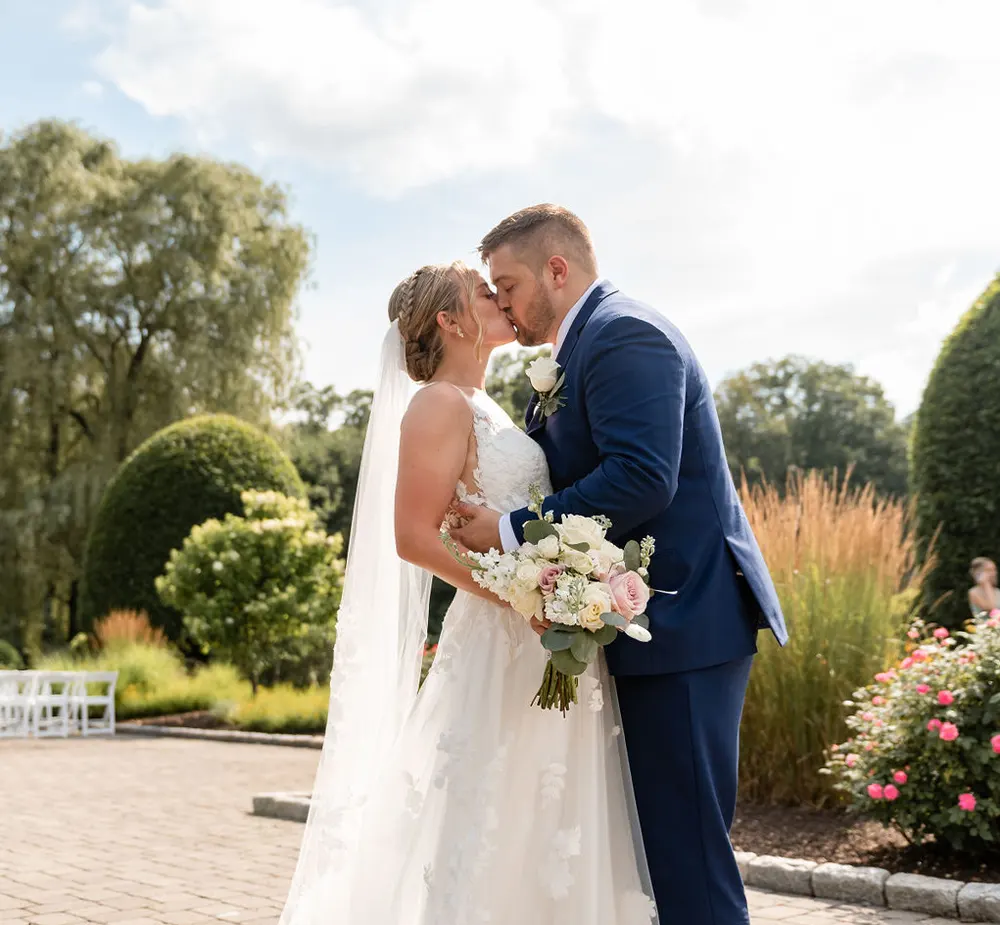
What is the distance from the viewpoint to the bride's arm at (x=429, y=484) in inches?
120

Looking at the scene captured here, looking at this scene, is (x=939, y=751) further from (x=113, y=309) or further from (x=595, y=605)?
(x=113, y=309)

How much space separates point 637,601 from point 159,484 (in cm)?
1573

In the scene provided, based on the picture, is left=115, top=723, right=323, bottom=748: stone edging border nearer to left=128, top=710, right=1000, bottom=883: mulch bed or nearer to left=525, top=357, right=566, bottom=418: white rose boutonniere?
left=128, top=710, right=1000, bottom=883: mulch bed

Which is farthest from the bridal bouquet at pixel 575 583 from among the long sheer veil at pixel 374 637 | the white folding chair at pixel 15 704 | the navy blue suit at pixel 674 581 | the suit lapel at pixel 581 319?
the white folding chair at pixel 15 704

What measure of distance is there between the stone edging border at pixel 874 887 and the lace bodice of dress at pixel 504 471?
2.66 metres

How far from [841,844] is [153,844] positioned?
3.73 metres

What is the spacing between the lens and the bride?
2938mm

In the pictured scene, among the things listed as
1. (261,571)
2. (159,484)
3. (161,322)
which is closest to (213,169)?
(161,322)

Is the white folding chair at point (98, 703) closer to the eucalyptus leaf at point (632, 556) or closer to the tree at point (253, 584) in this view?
the tree at point (253, 584)

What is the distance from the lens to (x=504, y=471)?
314cm

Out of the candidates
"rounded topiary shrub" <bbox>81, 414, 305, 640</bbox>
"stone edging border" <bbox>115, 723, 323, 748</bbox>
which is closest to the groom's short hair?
"stone edging border" <bbox>115, 723, 323, 748</bbox>

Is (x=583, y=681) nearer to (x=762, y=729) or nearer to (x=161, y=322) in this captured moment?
(x=762, y=729)

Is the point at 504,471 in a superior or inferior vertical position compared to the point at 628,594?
superior

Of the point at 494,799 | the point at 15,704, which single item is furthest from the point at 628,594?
the point at 15,704
